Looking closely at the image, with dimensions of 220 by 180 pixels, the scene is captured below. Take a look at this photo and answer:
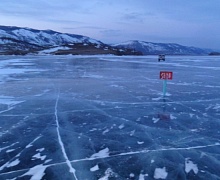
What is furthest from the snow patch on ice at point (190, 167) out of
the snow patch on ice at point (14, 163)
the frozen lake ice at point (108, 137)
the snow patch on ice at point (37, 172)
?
the snow patch on ice at point (14, 163)

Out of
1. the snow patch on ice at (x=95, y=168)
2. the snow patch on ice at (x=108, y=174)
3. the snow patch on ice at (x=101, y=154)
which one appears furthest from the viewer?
the snow patch on ice at (x=101, y=154)

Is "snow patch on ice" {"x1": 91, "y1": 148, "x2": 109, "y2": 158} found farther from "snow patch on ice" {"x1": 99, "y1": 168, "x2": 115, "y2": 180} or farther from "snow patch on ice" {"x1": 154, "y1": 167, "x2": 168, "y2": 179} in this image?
"snow patch on ice" {"x1": 154, "y1": 167, "x2": 168, "y2": 179}

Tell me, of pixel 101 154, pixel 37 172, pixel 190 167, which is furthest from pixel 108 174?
pixel 190 167

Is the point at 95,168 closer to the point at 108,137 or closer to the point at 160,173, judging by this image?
the point at 160,173

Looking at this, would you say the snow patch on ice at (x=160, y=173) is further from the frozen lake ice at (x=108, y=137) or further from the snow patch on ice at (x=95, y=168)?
the snow patch on ice at (x=95, y=168)

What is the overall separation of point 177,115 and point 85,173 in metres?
3.56

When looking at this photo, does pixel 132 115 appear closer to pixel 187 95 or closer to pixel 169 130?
pixel 169 130

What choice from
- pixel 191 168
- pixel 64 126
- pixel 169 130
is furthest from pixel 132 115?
pixel 191 168

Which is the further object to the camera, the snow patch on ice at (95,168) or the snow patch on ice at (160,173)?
the snow patch on ice at (95,168)

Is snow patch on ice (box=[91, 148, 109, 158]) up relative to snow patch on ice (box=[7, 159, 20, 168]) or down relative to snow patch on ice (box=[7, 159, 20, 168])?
down

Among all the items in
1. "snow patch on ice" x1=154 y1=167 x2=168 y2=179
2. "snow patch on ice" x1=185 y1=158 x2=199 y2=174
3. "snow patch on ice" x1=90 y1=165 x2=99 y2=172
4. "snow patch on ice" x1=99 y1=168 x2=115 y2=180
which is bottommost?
"snow patch on ice" x1=185 y1=158 x2=199 y2=174

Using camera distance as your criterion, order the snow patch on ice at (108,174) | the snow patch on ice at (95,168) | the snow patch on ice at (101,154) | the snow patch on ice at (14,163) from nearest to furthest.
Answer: the snow patch on ice at (108,174) < the snow patch on ice at (95,168) < the snow patch on ice at (14,163) < the snow patch on ice at (101,154)

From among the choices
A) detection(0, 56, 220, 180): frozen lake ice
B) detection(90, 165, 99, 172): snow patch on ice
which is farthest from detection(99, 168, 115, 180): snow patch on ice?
detection(90, 165, 99, 172): snow patch on ice

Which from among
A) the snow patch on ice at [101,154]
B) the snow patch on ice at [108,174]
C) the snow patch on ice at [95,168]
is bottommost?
the snow patch on ice at [101,154]
